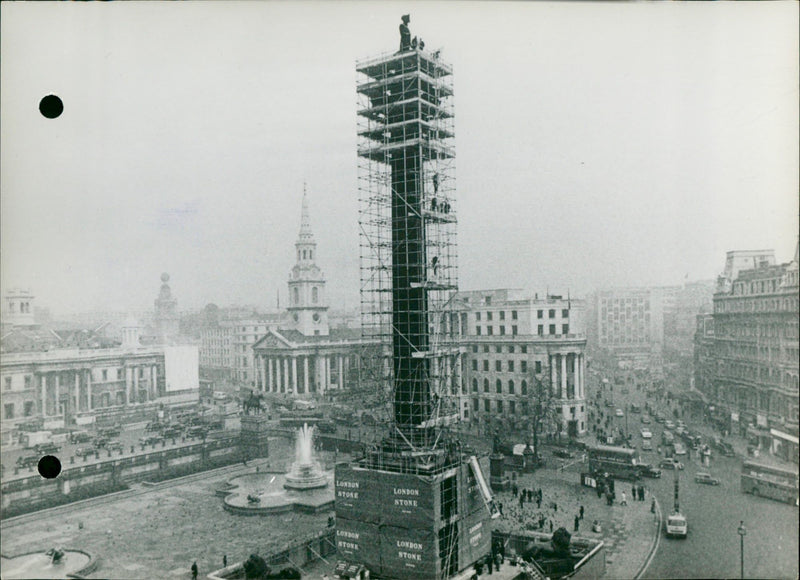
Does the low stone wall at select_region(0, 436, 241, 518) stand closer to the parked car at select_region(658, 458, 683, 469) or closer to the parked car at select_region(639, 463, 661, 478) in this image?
the parked car at select_region(639, 463, 661, 478)

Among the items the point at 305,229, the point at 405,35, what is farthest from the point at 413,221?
the point at 305,229

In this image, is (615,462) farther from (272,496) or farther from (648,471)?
(272,496)

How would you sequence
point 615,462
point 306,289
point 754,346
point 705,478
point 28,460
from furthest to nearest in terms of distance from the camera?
1. point 306,289
2. point 615,462
3. point 28,460
4. point 705,478
5. point 754,346

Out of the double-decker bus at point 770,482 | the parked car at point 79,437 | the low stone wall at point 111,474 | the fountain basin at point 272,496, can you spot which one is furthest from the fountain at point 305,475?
the double-decker bus at point 770,482

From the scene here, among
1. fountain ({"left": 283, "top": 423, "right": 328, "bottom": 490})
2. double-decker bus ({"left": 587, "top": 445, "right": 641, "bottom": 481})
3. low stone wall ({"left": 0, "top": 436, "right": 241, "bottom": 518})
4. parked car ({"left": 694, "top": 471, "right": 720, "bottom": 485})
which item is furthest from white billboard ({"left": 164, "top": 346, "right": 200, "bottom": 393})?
parked car ({"left": 694, "top": 471, "right": 720, "bottom": 485})

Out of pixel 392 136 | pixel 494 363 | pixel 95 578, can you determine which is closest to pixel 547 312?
pixel 494 363

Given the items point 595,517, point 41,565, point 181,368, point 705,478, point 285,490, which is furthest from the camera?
point 181,368
